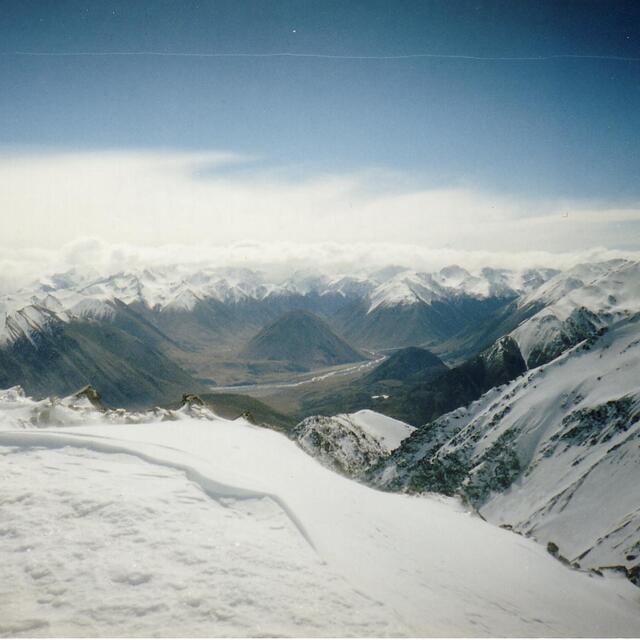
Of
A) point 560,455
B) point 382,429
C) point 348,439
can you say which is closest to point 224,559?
point 560,455

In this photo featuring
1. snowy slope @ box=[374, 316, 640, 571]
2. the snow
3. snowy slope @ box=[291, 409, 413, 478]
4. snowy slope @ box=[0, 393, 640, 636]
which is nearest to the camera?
snowy slope @ box=[0, 393, 640, 636]

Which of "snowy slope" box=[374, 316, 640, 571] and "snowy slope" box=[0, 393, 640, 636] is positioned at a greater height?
"snowy slope" box=[0, 393, 640, 636]

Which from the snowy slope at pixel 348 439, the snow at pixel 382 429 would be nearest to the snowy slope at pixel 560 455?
the snowy slope at pixel 348 439

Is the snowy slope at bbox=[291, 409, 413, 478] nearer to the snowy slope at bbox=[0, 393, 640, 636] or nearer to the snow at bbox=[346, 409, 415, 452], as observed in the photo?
the snow at bbox=[346, 409, 415, 452]

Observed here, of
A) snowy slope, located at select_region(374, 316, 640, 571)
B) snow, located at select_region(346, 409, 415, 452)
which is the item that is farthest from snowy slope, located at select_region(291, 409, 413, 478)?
snowy slope, located at select_region(374, 316, 640, 571)

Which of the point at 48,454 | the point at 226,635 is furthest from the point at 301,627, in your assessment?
the point at 48,454

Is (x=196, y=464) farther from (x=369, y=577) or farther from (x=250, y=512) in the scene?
(x=369, y=577)
